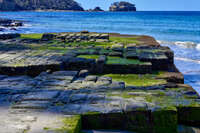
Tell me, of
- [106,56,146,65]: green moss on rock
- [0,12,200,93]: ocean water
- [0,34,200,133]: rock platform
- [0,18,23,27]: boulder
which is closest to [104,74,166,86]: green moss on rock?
[0,34,200,133]: rock platform

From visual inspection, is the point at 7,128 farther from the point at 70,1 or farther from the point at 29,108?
the point at 70,1

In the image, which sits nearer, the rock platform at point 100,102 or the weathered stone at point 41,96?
the rock platform at point 100,102

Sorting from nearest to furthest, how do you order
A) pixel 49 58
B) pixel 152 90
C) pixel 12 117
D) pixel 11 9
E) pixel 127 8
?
pixel 12 117 < pixel 152 90 < pixel 49 58 < pixel 11 9 < pixel 127 8

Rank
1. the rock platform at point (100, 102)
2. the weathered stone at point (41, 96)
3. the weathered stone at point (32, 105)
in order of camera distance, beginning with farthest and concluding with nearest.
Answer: the weathered stone at point (41, 96) < the weathered stone at point (32, 105) < the rock platform at point (100, 102)

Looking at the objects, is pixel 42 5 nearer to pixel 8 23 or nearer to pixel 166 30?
pixel 8 23

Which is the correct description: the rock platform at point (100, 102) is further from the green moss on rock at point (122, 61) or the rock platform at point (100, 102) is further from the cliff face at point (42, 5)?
the cliff face at point (42, 5)

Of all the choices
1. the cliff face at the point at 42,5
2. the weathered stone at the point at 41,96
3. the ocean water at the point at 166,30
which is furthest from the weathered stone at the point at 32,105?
the cliff face at the point at 42,5

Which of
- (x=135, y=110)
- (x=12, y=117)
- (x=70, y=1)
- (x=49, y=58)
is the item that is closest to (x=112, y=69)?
(x=49, y=58)

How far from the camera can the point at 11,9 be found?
13738cm

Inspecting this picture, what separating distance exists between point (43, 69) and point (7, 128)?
10.5 ft

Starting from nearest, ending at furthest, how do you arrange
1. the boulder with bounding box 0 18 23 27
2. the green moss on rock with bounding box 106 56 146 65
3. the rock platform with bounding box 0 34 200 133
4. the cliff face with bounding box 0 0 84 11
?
the rock platform with bounding box 0 34 200 133, the green moss on rock with bounding box 106 56 146 65, the boulder with bounding box 0 18 23 27, the cliff face with bounding box 0 0 84 11

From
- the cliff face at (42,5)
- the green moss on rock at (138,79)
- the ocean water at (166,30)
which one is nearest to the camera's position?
the green moss on rock at (138,79)

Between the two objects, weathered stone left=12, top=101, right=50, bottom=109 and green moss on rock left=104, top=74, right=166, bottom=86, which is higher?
green moss on rock left=104, top=74, right=166, bottom=86

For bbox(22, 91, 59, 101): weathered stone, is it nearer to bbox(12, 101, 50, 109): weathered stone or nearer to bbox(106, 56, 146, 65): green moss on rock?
bbox(12, 101, 50, 109): weathered stone
